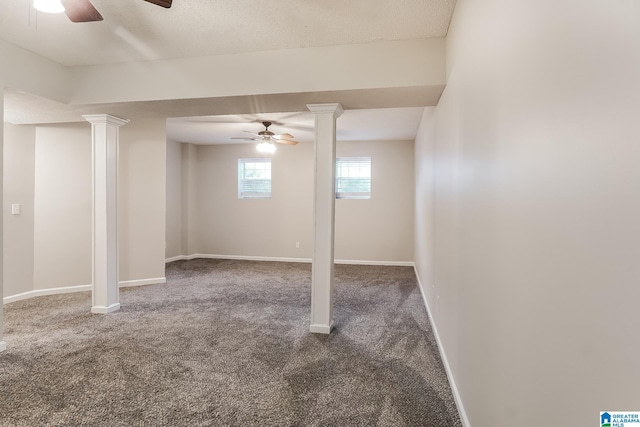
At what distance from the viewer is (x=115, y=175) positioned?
12.9 ft

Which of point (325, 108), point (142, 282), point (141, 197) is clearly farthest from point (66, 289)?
point (325, 108)

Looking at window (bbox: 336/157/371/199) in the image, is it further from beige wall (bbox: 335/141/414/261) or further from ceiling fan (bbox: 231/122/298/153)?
ceiling fan (bbox: 231/122/298/153)

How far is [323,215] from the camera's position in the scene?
3295 mm

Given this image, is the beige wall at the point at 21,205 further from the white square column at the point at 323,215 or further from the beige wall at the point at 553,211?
the beige wall at the point at 553,211

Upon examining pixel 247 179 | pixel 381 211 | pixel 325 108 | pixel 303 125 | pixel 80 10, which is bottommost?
pixel 381 211

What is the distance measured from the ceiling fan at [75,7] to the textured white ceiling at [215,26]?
0.49 metres

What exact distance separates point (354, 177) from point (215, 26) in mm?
4763

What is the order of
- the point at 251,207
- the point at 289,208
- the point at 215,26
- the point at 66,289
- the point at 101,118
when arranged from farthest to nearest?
1. the point at 251,207
2. the point at 289,208
3. the point at 66,289
4. the point at 101,118
5. the point at 215,26

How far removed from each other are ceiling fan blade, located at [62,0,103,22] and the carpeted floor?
2233mm

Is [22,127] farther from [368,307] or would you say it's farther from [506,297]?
[506,297]

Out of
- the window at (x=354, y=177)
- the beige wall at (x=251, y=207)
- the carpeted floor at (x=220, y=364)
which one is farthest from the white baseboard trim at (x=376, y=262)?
the carpeted floor at (x=220, y=364)

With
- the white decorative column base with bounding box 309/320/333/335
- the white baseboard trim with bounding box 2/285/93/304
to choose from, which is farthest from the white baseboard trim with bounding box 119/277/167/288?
the white decorative column base with bounding box 309/320/333/335

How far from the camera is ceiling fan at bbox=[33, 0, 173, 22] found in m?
1.67

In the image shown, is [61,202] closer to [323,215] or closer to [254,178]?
[254,178]
